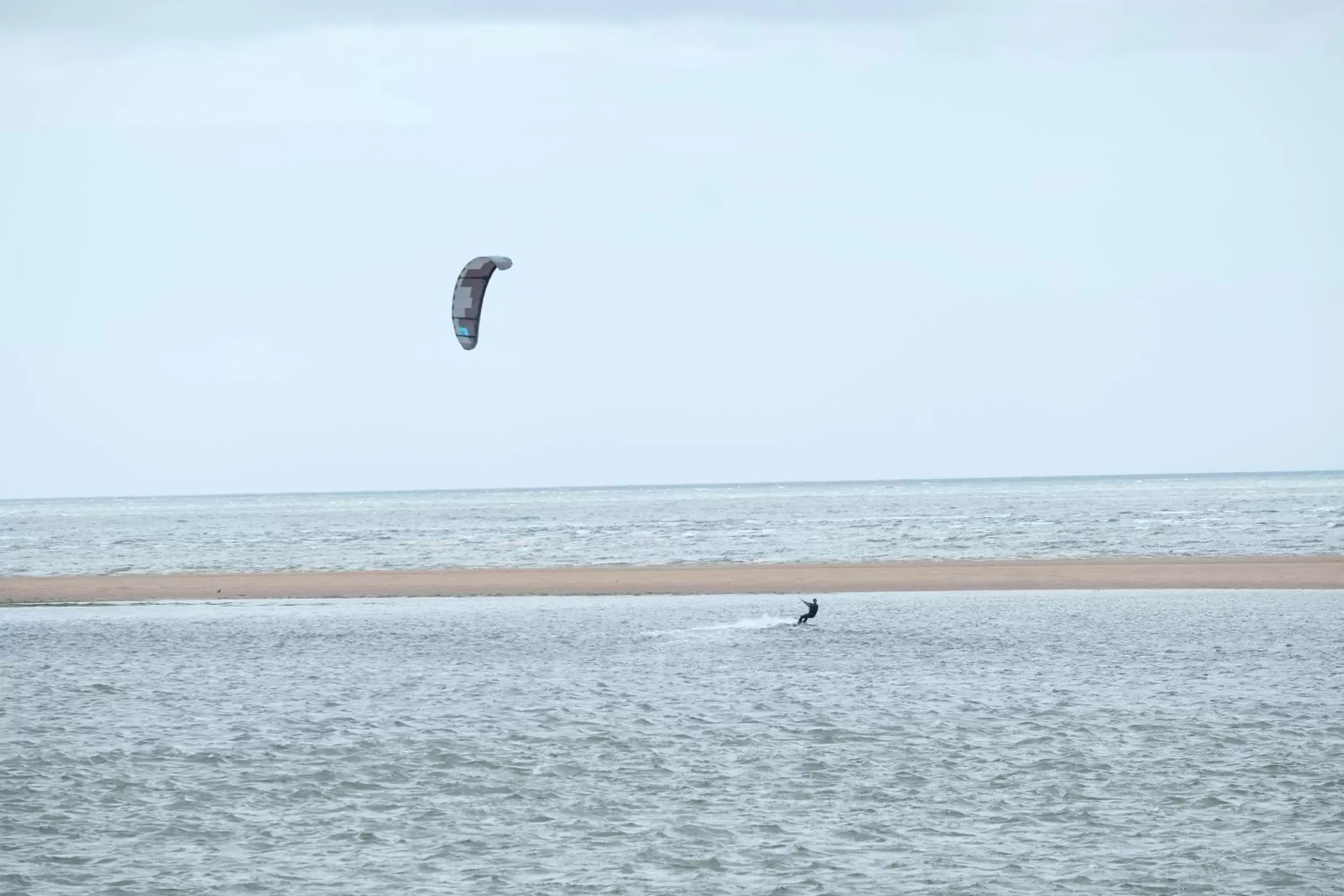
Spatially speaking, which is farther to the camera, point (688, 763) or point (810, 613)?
point (810, 613)

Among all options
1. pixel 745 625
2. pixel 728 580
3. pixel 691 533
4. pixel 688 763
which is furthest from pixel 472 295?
pixel 691 533

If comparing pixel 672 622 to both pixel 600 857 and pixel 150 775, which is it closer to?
pixel 150 775

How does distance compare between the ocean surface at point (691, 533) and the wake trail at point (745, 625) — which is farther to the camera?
the ocean surface at point (691, 533)

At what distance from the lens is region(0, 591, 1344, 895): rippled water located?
11.3 m

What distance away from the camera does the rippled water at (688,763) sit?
11.3 m

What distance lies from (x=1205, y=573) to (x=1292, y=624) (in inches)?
489

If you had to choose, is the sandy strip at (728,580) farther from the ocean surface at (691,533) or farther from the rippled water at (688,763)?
the rippled water at (688,763)

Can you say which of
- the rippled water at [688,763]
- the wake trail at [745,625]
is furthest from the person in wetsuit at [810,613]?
the rippled water at [688,763]

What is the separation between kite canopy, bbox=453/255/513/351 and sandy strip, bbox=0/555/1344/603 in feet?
34.1

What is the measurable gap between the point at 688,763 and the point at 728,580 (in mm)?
25424

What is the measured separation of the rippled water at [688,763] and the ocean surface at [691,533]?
77.0 ft

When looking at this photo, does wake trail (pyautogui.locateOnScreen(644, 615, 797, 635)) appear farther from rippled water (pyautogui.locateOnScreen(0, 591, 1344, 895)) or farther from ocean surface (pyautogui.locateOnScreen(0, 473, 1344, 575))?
ocean surface (pyautogui.locateOnScreen(0, 473, 1344, 575))

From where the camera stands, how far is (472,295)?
30.0 metres

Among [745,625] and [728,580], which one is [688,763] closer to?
[745,625]
